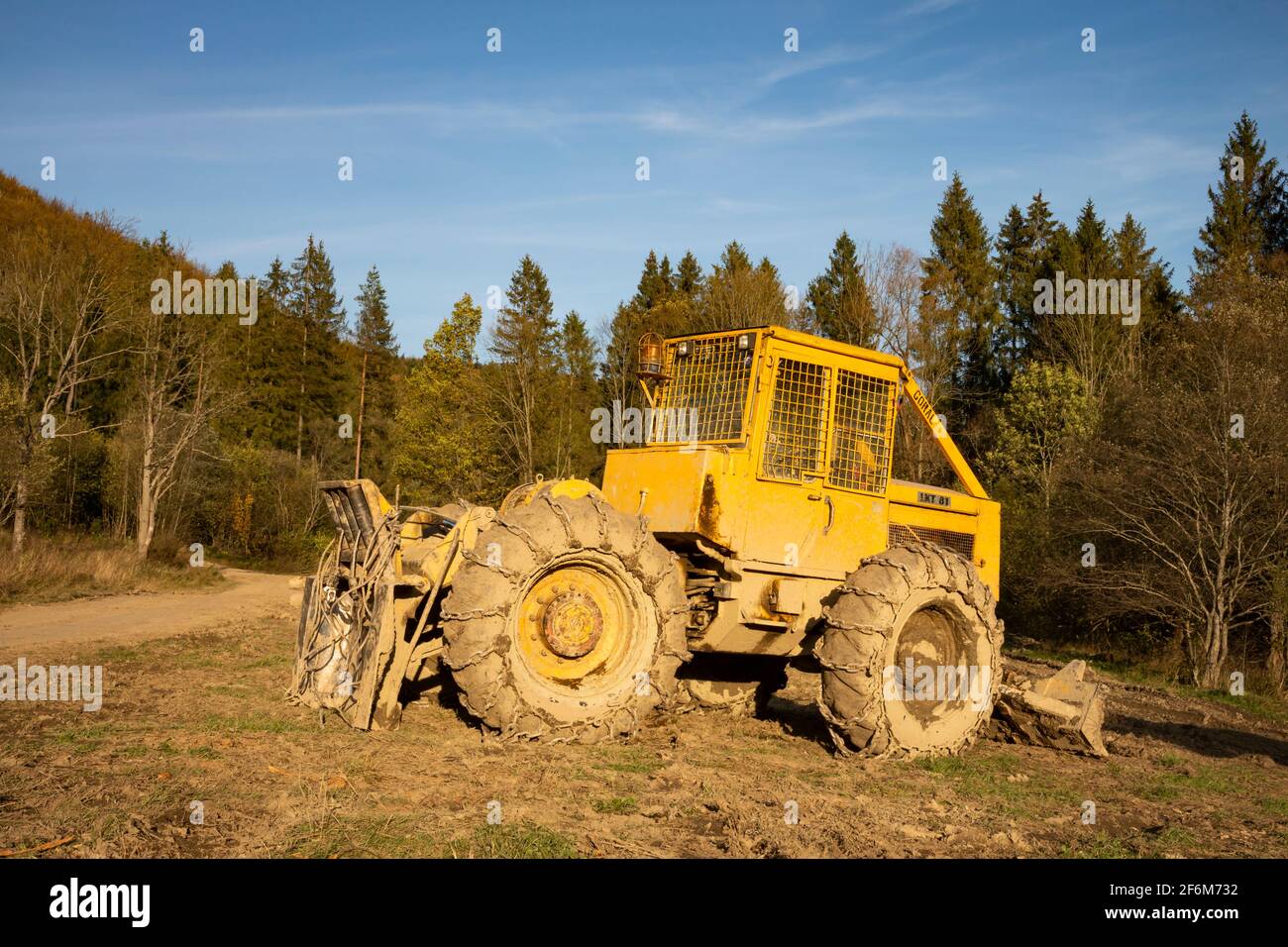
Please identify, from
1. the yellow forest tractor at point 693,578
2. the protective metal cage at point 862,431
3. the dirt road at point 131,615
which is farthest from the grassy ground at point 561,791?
the dirt road at point 131,615

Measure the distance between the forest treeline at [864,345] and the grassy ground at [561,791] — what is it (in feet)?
26.6

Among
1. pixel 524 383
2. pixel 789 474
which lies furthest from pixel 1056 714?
pixel 524 383

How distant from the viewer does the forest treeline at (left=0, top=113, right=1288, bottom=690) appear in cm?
1781

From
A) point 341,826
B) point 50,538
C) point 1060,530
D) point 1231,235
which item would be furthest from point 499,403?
point 341,826

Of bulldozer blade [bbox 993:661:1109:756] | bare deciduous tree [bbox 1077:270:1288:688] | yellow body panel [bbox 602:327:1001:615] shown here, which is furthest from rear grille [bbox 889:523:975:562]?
bare deciduous tree [bbox 1077:270:1288:688]

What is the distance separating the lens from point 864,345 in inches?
1836

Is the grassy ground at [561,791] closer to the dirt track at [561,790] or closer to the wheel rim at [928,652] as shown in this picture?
the dirt track at [561,790]

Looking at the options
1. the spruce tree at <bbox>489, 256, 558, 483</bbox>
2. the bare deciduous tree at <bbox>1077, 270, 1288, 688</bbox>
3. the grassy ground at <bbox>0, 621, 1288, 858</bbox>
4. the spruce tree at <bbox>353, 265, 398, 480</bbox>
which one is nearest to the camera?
the grassy ground at <bbox>0, 621, 1288, 858</bbox>

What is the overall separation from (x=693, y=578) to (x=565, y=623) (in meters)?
1.47

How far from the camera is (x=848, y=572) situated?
9.59 meters

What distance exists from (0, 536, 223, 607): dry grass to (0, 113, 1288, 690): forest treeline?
1.79 m

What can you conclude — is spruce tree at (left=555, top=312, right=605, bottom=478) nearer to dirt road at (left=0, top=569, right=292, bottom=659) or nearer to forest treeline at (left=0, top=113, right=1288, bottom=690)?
forest treeline at (left=0, top=113, right=1288, bottom=690)

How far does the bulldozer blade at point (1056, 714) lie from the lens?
9.20m

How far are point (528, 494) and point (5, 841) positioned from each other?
16.0 feet
